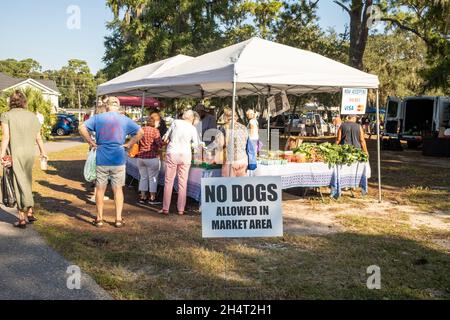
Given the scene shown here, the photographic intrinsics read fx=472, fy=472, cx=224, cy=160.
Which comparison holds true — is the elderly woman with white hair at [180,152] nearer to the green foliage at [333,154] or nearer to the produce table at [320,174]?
the produce table at [320,174]

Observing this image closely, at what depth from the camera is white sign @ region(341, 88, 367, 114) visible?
9.20m

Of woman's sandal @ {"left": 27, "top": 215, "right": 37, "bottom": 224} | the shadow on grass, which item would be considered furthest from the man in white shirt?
woman's sandal @ {"left": 27, "top": 215, "right": 37, "bottom": 224}

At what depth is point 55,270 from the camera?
504 centimetres

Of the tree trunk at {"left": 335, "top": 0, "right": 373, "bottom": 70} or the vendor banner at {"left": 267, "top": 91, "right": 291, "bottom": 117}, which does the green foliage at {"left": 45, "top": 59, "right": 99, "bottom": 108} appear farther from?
the vendor banner at {"left": 267, "top": 91, "right": 291, "bottom": 117}

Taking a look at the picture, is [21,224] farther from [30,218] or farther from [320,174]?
[320,174]

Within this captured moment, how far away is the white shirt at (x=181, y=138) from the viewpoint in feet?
25.5

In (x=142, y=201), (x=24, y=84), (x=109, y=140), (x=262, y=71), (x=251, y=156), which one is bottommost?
(x=142, y=201)

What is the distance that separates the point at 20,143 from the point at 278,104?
7717 millimetres

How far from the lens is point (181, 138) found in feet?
25.6

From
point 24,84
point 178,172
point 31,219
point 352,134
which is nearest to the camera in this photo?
point 31,219

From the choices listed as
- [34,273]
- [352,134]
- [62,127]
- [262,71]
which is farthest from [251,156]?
[62,127]

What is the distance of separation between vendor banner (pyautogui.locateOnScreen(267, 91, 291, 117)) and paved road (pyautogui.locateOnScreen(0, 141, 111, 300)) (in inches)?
304
